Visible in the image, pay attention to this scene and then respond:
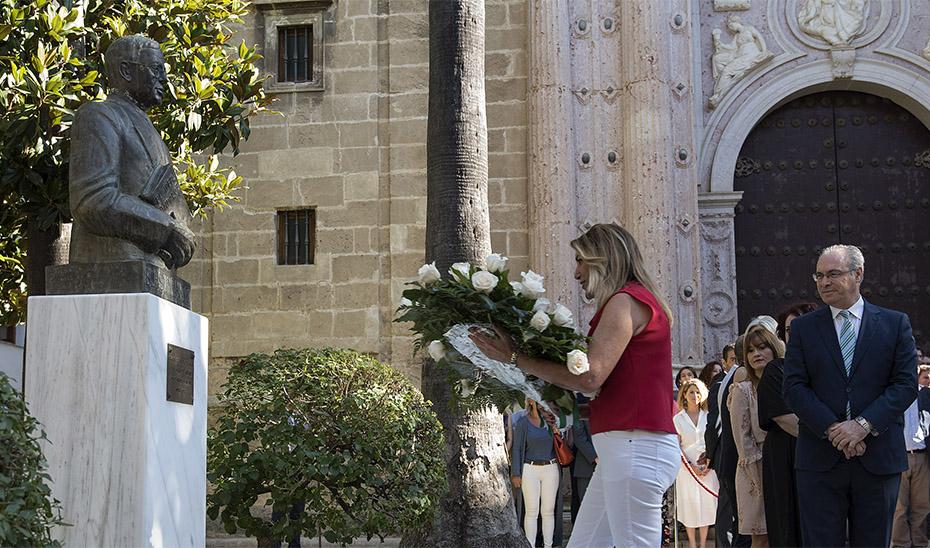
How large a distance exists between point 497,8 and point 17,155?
8392 millimetres

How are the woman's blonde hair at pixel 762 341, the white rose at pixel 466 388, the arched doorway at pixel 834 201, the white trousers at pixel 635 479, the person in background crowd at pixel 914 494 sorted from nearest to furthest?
the white trousers at pixel 635 479, the white rose at pixel 466 388, the woman's blonde hair at pixel 762 341, the person in background crowd at pixel 914 494, the arched doorway at pixel 834 201

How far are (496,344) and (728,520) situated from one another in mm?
4546

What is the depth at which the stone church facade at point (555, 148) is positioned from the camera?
52.4ft

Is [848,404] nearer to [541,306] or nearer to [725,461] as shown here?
[541,306]

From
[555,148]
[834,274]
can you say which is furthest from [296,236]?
[834,274]

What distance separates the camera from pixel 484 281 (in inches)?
214

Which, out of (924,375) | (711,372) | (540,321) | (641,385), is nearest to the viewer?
(641,385)

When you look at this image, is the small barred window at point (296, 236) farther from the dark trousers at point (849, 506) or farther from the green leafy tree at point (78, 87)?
the dark trousers at point (849, 506)

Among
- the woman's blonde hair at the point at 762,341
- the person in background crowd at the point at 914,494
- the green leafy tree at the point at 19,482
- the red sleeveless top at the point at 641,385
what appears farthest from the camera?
the person in background crowd at the point at 914,494

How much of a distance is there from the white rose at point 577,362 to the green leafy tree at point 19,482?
2.14 m

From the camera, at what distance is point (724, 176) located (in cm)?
1647

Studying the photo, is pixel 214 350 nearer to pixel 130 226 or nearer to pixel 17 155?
pixel 17 155

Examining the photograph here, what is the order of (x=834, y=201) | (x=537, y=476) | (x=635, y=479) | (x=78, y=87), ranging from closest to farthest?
(x=635, y=479)
(x=78, y=87)
(x=537, y=476)
(x=834, y=201)

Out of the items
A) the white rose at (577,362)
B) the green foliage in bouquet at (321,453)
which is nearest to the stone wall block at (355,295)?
the green foliage in bouquet at (321,453)
